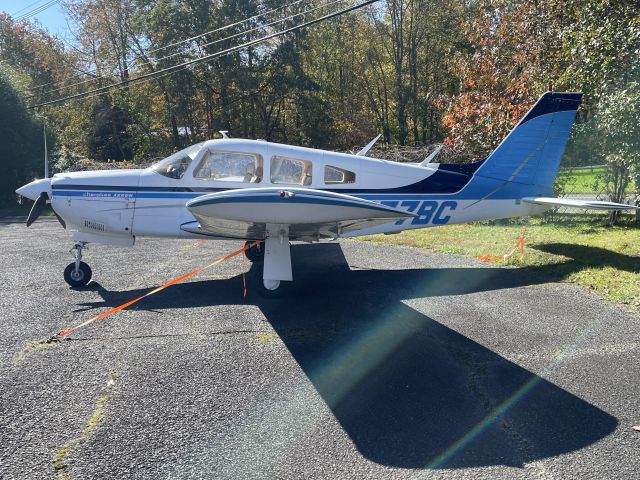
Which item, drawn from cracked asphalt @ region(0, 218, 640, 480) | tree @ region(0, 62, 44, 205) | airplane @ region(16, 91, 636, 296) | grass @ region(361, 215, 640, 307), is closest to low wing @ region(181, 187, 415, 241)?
airplane @ region(16, 91, 636, 296)

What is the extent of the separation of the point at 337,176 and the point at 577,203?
392cm

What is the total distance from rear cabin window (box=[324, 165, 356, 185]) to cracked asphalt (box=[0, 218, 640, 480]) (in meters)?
1.70

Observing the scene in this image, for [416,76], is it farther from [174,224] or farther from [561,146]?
[174,224]

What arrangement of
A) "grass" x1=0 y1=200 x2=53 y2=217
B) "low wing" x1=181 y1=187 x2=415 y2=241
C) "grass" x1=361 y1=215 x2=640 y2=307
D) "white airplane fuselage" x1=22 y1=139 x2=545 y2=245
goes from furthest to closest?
"grass" x1=0 y1=200 x2=53 y2=217 → "white airplane fuselage" x1=22 y1=139 x2=545 y2=245 → "grass" x1=361 y1=215 x2=640 y2=307 → "low wing" x1=181 y1=187 x2=415 y2=241

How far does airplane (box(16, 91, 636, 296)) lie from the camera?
7.72 meters

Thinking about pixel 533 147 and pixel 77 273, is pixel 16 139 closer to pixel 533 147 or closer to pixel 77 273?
pixel 77 273

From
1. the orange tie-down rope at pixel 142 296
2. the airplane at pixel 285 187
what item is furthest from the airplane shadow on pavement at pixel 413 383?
the airplane at pixel 285 187

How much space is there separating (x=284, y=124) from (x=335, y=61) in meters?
7.63

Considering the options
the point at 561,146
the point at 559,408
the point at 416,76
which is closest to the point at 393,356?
the point at 559,408

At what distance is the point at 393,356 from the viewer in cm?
503

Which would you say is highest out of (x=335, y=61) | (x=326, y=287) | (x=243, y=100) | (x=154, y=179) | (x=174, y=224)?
(x=335, y=61)

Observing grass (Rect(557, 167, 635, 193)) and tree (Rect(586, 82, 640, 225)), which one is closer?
tree (Rect(586, 82, 640, 225))

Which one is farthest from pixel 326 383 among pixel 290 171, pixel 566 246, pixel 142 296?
pixel 566 246

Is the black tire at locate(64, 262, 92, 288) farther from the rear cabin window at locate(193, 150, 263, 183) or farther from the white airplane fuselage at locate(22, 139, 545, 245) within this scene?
the rear cabin window at locate(193, 150, 263, 183)
